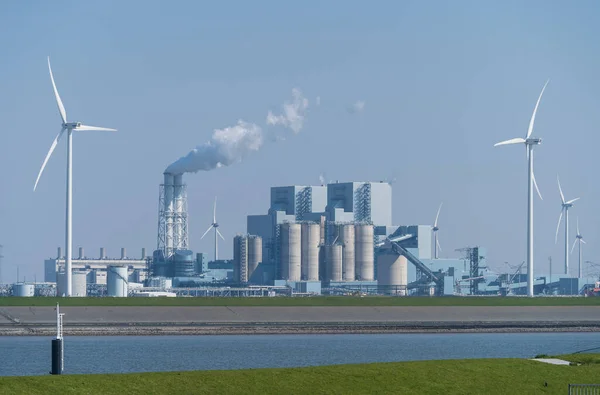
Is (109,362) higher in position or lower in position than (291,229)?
lower

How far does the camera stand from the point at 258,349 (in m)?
62.1

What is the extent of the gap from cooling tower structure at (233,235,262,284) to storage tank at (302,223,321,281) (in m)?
6.20

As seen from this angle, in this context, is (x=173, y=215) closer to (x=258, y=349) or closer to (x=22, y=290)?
(x=22, y=290)

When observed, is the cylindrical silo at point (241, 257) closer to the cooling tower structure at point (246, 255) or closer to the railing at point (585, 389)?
the cooling tower structure at point (246, 255)

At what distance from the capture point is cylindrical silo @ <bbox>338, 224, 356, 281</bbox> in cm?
14788

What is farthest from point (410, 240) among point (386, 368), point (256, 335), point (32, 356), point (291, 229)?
point (386, 368)

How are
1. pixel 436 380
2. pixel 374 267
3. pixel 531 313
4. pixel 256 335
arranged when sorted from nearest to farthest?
pixel 436 380 < pixel 256 335 < pixel 531 313 < pixel 374 267

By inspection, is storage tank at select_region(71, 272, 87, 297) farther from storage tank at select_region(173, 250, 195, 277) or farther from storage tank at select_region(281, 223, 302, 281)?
storage tank at select_region(281, 223, 302, 281)

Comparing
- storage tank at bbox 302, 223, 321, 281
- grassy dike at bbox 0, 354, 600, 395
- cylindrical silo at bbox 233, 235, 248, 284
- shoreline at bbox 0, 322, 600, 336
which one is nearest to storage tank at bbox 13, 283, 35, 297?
cylindrical silo at bbox 233, 235, 248, 284

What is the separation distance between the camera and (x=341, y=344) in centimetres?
6794

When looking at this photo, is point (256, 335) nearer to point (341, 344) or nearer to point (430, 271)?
point (341, 344)

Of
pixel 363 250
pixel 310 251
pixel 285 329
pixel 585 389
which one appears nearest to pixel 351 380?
pixel 585 389

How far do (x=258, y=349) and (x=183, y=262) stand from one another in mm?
82427

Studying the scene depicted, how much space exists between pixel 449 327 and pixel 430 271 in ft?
204
